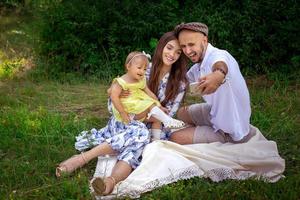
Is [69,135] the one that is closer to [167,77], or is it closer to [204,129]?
[167,77]

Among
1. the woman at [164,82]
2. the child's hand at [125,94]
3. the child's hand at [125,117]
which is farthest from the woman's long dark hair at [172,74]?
the child's hand at [125,117]

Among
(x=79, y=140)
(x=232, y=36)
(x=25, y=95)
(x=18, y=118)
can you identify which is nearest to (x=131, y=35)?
(x=232, y=36)

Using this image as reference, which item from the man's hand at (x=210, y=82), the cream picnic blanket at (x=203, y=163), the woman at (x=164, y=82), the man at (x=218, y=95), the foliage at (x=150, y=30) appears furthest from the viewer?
the foliage at (x=150, y=30)

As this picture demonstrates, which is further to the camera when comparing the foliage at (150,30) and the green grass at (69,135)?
the foliage at (150,30)

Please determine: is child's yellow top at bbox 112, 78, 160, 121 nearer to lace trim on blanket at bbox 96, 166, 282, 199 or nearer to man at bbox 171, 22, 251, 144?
man at bbox 171, 22, 251, 144

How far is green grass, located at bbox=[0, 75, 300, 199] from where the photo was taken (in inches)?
158


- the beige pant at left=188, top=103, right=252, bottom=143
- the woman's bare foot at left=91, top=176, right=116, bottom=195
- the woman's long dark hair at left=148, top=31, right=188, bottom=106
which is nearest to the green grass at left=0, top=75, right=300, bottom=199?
the woman's bare foot at left=91, top=176, right=116, bottom=195

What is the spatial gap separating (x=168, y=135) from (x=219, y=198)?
100 cm

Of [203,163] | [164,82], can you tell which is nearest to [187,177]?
[203,163]

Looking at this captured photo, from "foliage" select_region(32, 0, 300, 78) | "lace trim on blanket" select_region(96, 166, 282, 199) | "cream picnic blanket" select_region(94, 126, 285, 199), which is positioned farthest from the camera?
"foliage" select_region(32, 0, 300, 78)

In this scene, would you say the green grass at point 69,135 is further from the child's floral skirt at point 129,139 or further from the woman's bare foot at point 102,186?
the child's floral skirt at point 129,139

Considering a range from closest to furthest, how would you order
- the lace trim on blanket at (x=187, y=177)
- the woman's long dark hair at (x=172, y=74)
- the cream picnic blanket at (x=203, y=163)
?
the lace trim on blanket at (x=187, y=177), the cream picnic blanket at (x=203, y=163), the woman's long dark hair at (x=172, y=74)

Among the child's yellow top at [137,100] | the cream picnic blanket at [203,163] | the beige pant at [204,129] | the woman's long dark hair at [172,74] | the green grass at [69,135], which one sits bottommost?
the green grass at [69,135]

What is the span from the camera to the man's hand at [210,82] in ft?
12.4
